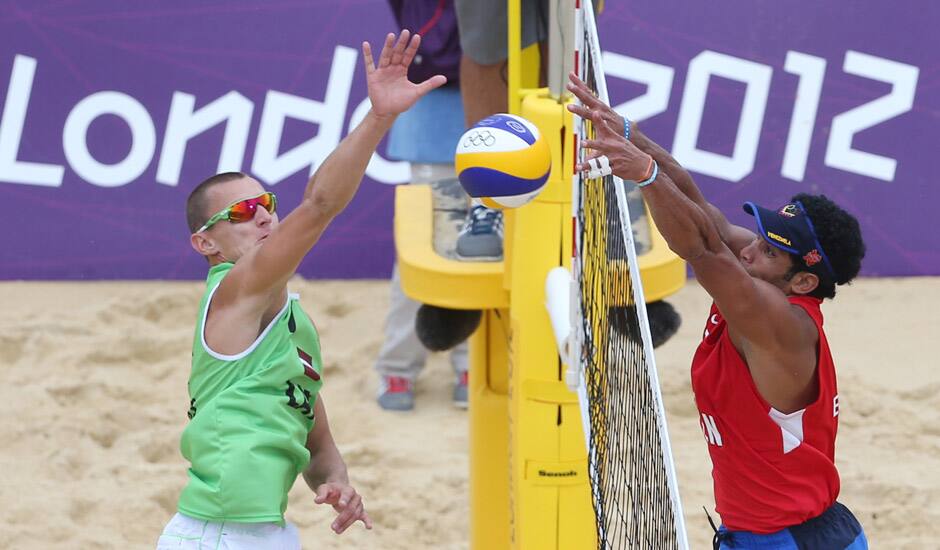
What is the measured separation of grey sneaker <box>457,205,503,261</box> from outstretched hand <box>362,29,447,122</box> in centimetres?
119

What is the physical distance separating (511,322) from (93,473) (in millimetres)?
2605

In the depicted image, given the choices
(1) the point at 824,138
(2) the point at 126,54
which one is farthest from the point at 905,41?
(2) the point at 126,54

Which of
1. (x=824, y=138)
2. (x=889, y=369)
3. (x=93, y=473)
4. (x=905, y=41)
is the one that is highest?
(x=905, y=41)

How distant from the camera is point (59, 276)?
765 centimetres

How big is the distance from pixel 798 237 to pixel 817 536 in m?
0.74

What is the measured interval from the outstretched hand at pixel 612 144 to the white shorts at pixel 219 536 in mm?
1203

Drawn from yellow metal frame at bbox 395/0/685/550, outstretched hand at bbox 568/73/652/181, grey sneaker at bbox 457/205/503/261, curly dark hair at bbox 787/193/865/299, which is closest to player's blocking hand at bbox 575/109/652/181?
outstretched hand at bbox 568/73/652/181

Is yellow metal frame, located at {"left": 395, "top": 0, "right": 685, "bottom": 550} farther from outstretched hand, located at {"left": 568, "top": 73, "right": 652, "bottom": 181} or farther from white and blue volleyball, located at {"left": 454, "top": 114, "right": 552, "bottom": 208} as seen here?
outstretched hand, located at {"left": 568, "top": 73, "right": 652, "bottom": 181}

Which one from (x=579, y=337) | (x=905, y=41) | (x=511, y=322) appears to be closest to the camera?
A: (x=579, y=337)

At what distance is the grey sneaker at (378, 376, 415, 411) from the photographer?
21.6 ft

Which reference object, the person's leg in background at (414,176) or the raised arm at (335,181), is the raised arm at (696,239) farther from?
the person's leg in background at (414,176)

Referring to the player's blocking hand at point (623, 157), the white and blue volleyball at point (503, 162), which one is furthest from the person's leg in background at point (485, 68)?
the player's blocking hand at point (623, 157)

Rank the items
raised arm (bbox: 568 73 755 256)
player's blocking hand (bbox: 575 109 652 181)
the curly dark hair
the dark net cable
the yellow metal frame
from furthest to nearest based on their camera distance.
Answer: the yellow metal frame → the dark net cable → raised arm (bbox: 568 73 755 256) → the curly dark hair → player's blocking hand (bbox: 575 109 652 181)

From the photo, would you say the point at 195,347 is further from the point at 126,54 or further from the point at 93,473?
the point at 126,54
